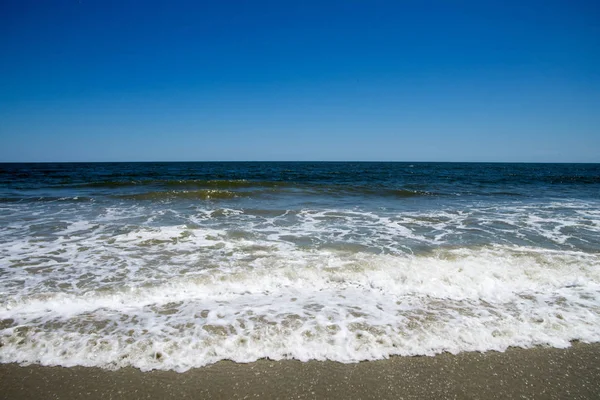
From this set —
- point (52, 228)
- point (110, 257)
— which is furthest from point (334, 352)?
point (52, 228)

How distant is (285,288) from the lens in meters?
5.18

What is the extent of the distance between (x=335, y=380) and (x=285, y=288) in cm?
222

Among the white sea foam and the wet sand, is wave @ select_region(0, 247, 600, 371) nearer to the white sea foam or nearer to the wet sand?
the white sea foam

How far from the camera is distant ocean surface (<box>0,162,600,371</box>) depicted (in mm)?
3561

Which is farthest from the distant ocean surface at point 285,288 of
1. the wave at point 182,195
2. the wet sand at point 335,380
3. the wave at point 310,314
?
the wave at point 182,195

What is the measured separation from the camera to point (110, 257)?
21.7ft

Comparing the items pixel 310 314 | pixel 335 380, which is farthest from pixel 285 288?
pixel 335 380

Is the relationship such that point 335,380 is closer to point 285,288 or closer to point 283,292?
point 283,292

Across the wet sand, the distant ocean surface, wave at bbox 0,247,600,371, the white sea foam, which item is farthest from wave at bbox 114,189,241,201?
the wet sand

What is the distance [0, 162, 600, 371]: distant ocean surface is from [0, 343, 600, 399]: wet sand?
0.50ft

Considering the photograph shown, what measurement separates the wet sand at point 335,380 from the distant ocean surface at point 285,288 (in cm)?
15

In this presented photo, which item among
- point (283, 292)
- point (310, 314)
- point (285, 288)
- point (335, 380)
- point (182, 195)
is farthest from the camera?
point (182, 195)

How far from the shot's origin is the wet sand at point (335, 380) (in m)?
2.89

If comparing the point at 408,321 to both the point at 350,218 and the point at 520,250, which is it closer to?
the point at 520,250
